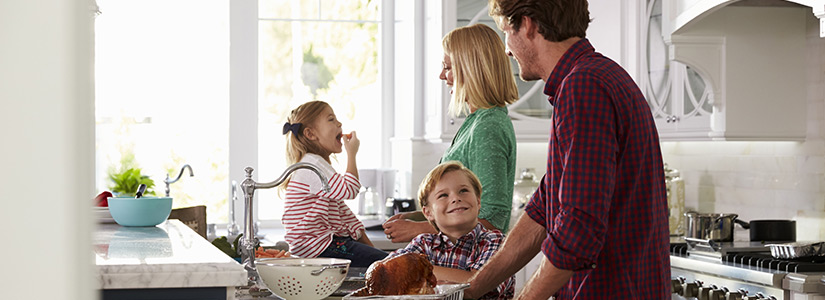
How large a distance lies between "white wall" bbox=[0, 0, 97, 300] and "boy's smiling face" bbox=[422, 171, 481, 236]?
1.92 metres

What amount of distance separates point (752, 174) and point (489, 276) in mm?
2459

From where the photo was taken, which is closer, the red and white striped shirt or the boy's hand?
the boy's hand

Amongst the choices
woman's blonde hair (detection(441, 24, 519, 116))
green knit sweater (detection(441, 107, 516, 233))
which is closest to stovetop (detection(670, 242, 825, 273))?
green knit sweater (detection(441, 107, 516, 233))

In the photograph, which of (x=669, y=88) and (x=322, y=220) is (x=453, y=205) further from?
(x=669, y=88)

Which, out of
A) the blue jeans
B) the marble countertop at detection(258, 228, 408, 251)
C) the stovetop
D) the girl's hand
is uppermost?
the girl's hand

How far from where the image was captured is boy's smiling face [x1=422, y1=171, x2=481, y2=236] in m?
2.11

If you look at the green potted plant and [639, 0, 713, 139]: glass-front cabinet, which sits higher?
[639, 0, 713, 139]: glass-front cabinet

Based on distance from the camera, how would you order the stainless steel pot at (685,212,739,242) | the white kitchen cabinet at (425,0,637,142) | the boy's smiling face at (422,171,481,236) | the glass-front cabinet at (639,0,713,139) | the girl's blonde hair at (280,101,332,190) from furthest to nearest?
the white kitchen cabinet at (425,0,637,142), the glass-front cabinet at (639,0,713,139), the stainless steel pot at (685,212,739,242), the girl's blonde hair at (280,101,332,190), the boy's smiling face at (422,171,481,236)

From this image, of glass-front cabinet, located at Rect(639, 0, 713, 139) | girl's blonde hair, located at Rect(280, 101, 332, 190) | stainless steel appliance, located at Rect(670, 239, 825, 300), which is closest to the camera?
stainless steel appliance, located at Rect(670, 239, 825, 300)

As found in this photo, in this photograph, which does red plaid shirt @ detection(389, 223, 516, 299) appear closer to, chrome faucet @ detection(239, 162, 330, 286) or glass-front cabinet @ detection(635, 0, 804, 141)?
chrome faucet @ detection(239, 162, 330, 286)

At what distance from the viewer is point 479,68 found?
7.99 ft

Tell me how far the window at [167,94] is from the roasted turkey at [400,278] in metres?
3.29

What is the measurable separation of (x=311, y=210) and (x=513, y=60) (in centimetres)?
177

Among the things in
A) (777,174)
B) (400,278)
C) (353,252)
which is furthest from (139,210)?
(777,174)
